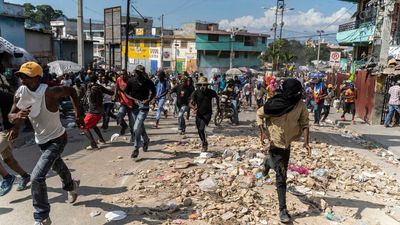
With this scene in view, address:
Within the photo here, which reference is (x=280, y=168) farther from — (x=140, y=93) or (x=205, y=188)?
(x=140, y=93)

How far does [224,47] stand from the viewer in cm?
6316

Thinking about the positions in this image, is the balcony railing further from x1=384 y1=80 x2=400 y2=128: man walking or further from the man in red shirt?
the man in red shirt

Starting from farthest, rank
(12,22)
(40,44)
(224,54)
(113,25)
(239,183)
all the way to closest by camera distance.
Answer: (224,54) < (40,44) < (113,25) < (12,22) < (239,183)

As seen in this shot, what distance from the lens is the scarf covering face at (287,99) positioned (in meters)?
4.61

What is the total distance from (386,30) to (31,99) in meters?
13.0

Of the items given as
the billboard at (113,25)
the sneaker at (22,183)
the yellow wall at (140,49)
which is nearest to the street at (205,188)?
the sneaker at (22,183)

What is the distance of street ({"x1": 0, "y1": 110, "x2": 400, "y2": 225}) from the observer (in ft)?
15.8

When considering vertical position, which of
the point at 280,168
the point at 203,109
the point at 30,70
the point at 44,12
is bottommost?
the point at 280,168

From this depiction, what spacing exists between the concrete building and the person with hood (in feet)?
74.3

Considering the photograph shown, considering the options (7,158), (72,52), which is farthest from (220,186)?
(72,52)

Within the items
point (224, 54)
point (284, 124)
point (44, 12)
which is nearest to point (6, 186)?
point (284, 124)

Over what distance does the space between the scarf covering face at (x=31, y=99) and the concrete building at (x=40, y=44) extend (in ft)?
72.2

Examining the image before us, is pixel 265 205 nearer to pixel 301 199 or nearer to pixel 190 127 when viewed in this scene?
pixel 301 199

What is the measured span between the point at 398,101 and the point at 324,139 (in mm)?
3491
